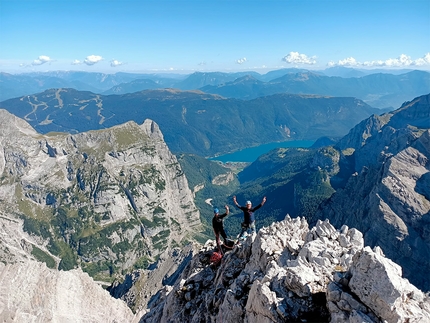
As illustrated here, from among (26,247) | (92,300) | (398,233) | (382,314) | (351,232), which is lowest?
(26,247)

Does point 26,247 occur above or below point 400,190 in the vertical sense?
below

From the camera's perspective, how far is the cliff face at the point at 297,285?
15516 millimetres

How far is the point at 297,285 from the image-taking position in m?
18.4

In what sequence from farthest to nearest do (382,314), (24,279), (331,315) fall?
(24,279)
(331,315)
(382,314)

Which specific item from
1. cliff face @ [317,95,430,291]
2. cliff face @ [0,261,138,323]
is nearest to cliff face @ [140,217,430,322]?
cliff face @ [0,261,138,323]

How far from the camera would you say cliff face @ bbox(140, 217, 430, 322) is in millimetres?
15516

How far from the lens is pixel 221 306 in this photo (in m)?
21.8

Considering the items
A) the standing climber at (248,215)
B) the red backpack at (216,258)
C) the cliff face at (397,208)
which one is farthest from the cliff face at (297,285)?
the cliff face at (397,208)

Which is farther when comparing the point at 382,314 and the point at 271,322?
the point at 271,322

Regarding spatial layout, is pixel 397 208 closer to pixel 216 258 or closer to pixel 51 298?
pixel 216 258

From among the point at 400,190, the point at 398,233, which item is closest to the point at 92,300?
the point at 398,233

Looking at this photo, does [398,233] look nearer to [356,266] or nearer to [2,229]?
[356,266]

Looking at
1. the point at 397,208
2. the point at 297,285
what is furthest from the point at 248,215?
the point at 397,208

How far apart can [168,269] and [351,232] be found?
89.5m
